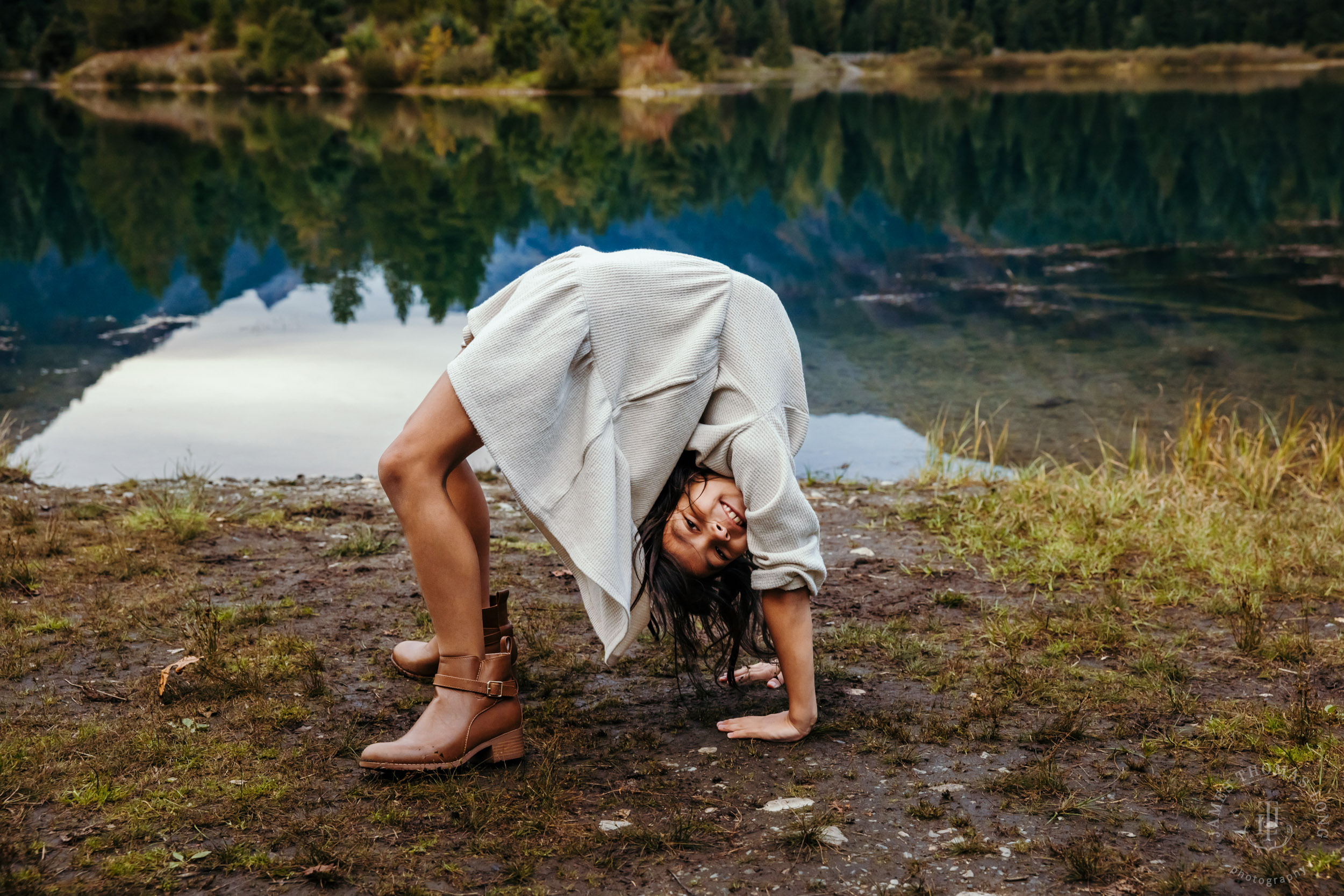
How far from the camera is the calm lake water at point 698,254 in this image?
337 inches

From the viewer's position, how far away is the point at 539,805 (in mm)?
2664

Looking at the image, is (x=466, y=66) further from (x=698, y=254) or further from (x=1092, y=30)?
(x=1092, y=30)

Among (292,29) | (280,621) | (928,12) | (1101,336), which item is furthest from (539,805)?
(928,12)

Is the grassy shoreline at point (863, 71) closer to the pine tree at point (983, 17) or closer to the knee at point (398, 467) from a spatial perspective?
the pine tree at point (983, 17)

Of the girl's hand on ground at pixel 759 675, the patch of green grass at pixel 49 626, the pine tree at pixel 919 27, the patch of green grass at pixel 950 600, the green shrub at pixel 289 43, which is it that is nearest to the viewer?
the girl's hand on ground at pixel 759 675

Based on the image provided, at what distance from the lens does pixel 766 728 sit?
9.92ft

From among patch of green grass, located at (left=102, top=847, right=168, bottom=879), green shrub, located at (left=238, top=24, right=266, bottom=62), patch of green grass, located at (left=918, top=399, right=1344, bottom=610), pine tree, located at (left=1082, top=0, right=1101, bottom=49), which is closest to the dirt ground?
patch of green grass, located at (left=102, top=847, right=168, bottom=879)

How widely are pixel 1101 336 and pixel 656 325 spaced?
934 centimetres

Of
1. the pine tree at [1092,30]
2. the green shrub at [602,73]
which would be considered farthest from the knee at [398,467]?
the pine tree at [1092,30]

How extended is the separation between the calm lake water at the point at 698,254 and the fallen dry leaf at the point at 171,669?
3.66 meters

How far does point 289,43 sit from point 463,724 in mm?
53750

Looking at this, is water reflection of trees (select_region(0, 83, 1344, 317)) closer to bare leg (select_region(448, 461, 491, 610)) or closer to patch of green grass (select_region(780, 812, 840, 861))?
bare leg (select_region(448, 461, 491, 610))

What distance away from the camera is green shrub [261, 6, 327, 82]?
4959 cm

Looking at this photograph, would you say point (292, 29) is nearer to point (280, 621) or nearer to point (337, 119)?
point (337, 119)
